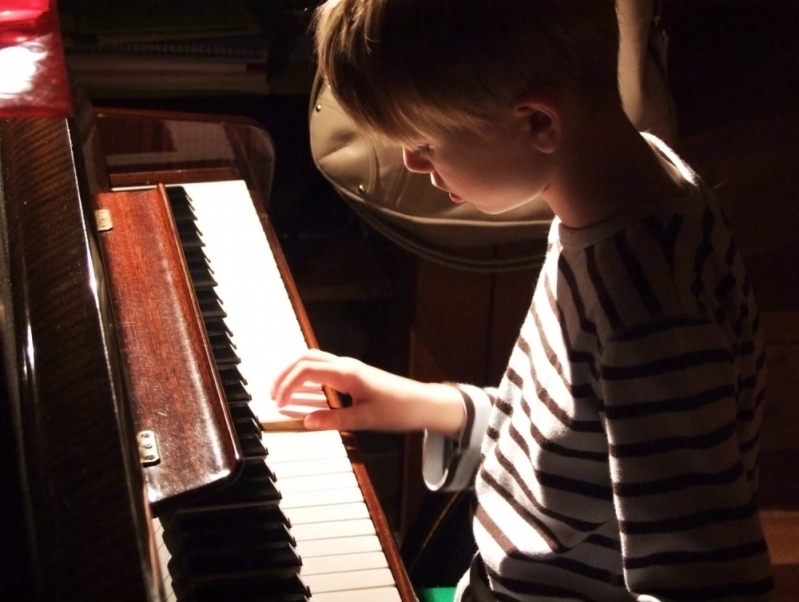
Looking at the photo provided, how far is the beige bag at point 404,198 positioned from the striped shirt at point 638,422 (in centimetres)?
39

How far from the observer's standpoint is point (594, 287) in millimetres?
762

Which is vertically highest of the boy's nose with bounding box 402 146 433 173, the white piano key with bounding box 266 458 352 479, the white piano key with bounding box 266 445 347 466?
the boy's nose with bounding box 402 146 433 173

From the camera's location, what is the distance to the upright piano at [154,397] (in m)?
0.51

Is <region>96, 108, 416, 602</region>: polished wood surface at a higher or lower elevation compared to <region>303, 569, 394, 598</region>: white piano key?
higher

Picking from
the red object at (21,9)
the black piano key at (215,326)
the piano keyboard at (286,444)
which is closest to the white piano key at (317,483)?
the piano keyboard at (286,444)

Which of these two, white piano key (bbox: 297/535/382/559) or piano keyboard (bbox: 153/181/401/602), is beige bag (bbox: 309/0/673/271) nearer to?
piano keyboard (bbox: 153/181/401/602)

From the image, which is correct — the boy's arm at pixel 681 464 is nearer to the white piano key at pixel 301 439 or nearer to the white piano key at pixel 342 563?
the white piano key at pixel 342 563

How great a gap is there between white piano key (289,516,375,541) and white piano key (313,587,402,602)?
65mm

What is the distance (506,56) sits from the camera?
28.6 inches

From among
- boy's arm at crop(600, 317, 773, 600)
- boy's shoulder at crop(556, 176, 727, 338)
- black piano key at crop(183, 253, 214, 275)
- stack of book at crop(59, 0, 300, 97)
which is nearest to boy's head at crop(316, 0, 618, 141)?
boy's shoulder at crop(556, 176, 727, 338)

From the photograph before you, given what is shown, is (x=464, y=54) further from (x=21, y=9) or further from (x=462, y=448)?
(x=21, y=9)

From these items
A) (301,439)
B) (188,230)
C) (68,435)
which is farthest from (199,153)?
(68,435)

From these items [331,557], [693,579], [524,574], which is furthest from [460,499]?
[693,579]

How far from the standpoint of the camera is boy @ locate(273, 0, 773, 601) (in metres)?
0.70
